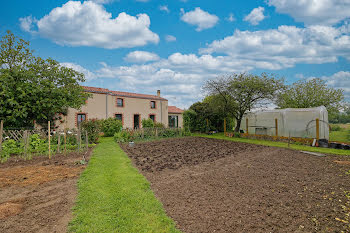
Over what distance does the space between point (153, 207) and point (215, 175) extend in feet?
9.59

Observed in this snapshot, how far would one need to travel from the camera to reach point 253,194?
4832 mm

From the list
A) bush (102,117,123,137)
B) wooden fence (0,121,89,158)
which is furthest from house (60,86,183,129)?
wooden fence (0,121,89,158)

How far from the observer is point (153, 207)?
4207 millimetres

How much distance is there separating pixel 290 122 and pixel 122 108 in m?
18.7

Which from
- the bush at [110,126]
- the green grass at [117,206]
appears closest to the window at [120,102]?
the bush at [110,126]

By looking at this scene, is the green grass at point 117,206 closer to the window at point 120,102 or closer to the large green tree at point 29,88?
the large green tree at point 29,88

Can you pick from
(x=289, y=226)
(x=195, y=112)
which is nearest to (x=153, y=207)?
(x=289, y=226)

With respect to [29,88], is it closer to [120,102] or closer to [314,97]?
[120,102]

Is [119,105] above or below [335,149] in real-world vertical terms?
above

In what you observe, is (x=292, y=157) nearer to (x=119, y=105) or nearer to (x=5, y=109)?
(x=5, y=109)

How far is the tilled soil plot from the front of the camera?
3.56 m

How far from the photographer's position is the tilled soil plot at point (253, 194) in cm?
356

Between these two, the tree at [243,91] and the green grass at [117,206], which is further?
the tree at [243,91]

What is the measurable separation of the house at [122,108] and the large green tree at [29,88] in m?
4.64
